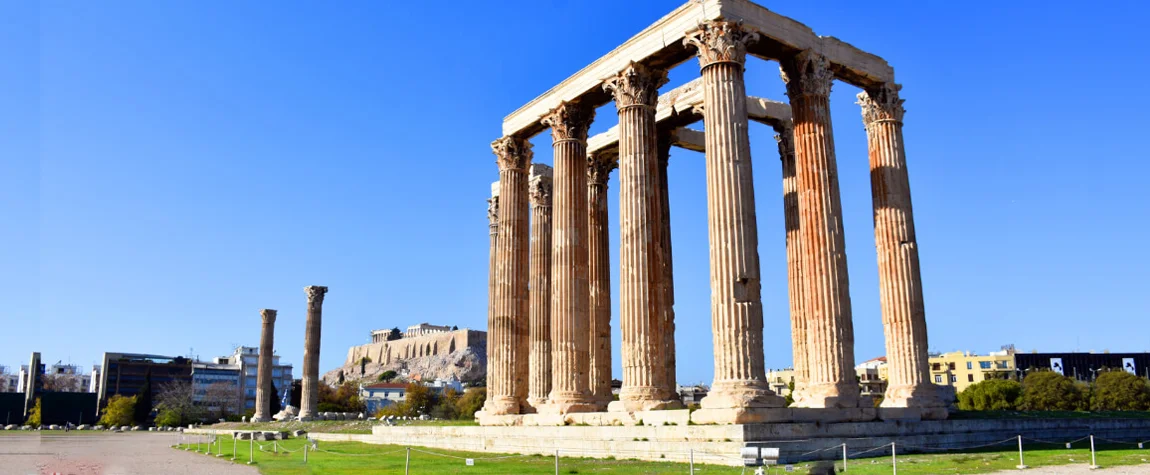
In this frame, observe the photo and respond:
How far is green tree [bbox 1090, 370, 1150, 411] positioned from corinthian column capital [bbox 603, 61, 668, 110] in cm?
5917

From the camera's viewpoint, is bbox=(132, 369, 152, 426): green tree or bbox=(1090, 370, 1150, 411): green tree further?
bbox=(132, 369, 152, 426): green tree

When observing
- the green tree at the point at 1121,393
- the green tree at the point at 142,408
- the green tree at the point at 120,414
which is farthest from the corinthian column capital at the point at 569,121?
the green tree at the point at 142,408

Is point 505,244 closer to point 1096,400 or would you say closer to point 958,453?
point 958,453

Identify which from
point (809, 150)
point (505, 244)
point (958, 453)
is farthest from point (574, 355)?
point (958, 453)

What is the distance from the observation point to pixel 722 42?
2825cm

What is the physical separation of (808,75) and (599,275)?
39.0ft

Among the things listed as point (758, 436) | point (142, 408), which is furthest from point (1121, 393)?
point (142, 408)

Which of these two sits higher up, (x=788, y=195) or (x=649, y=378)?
(x=788, y=195)

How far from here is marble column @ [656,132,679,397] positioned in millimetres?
34250

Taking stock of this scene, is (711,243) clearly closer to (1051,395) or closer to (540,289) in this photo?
(540,289)

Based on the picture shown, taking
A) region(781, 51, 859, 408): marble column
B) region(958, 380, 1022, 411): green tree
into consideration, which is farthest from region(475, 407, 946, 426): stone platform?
region(958, 380, 1022, 411): green tree

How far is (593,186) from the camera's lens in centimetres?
4072

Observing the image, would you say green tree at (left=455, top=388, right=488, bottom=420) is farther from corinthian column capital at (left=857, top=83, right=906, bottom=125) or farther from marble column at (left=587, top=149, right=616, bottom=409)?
corinthian column capital at (left=857, top=83, right=906, bottom=125)

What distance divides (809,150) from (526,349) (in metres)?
15.5
